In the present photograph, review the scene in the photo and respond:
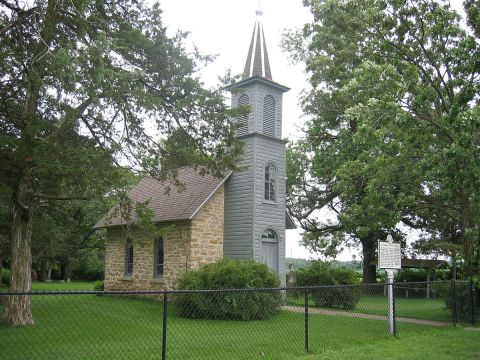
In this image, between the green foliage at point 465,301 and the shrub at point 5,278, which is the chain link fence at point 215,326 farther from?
the shrub at point 5,278

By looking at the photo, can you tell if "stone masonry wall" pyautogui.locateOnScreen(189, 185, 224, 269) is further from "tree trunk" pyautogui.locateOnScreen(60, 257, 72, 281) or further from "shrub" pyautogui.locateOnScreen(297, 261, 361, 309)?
"tree trunk" pyautogui.locateOnScreen(60, 257, 72, 281)

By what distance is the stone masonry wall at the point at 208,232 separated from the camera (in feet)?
64.4

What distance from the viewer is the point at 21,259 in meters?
13.9

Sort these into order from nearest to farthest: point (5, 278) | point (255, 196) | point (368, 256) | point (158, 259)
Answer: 1. point (255, 196)
2. point (158, 259)
3. point (368, 256)
4. point (5, 278)

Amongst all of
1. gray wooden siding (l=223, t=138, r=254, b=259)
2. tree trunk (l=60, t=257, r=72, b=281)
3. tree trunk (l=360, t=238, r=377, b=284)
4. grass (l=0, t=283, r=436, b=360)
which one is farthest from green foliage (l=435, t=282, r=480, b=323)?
tree trunk (l=60, t=257, r=72, b=281)

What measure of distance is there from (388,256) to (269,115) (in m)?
10.1

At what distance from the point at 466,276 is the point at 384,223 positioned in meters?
2.95

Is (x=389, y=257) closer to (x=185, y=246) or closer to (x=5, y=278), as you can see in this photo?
(x=185, y=246)

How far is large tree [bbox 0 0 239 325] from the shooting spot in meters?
10.4

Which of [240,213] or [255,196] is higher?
[255,196]

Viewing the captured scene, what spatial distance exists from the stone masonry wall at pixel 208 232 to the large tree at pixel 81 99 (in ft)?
18.2

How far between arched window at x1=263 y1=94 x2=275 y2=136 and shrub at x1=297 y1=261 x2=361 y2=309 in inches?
231

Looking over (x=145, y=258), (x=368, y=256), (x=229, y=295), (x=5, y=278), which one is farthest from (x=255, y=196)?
(x=5, y=278)

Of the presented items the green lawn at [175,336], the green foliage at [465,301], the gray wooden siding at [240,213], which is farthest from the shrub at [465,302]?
the gray wooden siding at [240,213]
